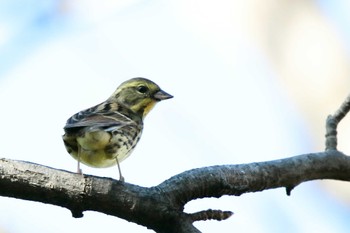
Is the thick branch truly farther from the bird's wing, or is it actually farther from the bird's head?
the bird's head

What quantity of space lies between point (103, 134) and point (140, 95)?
142cm

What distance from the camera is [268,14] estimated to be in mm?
7055

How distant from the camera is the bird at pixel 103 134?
428 centimetres

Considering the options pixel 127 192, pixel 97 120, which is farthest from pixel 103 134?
pixel 127 192

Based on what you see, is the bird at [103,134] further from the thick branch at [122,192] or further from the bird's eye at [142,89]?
the thick branch at [122,192]

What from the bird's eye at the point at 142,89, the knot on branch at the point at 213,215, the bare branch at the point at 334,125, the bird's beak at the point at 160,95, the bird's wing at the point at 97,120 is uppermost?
the bird's eye at the point at 142,89

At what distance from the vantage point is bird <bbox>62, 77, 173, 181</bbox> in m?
4.28

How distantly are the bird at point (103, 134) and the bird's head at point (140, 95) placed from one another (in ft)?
0.16

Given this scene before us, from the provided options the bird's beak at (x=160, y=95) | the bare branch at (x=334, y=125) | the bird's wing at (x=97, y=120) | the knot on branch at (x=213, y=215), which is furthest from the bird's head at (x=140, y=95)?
the knot on branch at (x=213, y=215)

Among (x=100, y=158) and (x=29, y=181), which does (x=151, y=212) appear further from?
(x=100, y=158)

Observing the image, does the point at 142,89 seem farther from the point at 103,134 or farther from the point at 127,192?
the point at 127,192

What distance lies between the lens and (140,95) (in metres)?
5.85

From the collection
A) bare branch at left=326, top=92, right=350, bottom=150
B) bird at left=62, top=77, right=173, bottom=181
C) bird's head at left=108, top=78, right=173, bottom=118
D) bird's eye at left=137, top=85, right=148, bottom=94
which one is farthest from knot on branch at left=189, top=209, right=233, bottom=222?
bird's eye at left=137, top=85, right=148, bottom=94

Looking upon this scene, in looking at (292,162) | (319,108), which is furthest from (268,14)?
(292,162)
